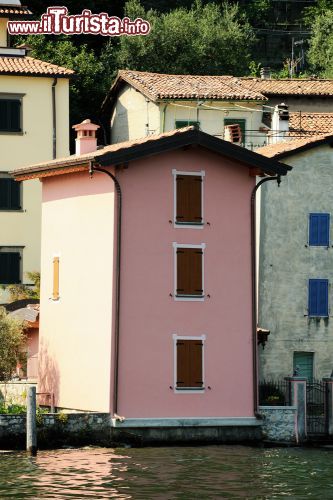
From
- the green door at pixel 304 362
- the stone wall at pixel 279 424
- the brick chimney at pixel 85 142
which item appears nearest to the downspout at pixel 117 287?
the stone wall at pixel 279 424

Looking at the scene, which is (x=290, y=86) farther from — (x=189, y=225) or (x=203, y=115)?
(x=189, y=225)

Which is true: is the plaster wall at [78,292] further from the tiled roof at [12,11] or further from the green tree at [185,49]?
the green tree at [185,49]

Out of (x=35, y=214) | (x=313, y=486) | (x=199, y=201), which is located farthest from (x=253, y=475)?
(x=35, y=214)

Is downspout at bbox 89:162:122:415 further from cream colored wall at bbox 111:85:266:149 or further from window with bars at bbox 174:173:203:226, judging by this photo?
cream colored wall at bbox 111:85:266:149

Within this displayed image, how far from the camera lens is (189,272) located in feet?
148

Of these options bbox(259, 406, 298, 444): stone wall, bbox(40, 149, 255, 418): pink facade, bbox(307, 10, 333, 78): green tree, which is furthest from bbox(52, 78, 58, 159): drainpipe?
bbox(307, 10, 333, 78): green tree

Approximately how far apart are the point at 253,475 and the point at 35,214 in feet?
89.6

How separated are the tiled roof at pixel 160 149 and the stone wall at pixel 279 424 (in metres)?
6.64

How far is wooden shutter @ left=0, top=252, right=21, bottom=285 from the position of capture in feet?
205

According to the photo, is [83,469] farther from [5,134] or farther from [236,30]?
[236,30]

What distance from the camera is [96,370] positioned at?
44719 mm

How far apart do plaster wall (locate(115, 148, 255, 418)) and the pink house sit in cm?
3

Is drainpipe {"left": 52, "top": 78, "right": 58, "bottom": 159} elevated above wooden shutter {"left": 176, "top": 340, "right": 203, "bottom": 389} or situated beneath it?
elevated above

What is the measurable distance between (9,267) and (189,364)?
64.0ft
